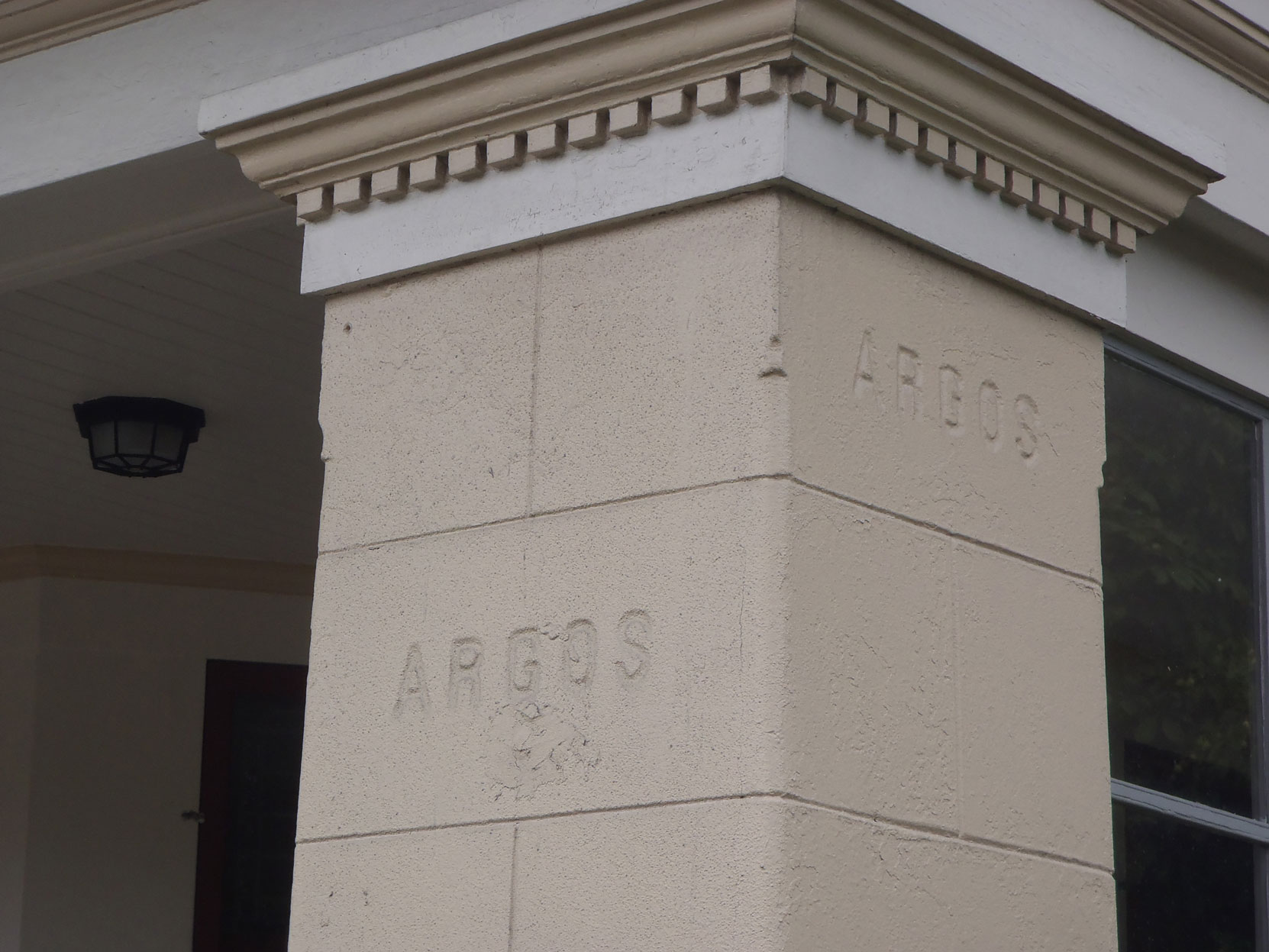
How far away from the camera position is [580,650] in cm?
283

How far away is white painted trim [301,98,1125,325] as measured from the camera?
2.82m

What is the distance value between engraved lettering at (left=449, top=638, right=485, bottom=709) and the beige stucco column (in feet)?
0.03

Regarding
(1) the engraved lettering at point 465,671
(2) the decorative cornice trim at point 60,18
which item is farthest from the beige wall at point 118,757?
(1) the engraved lettering at point 465,671

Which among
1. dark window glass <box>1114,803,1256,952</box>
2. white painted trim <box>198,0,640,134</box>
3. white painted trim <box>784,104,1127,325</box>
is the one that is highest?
white painted trim <box>198,0,640,134</box>

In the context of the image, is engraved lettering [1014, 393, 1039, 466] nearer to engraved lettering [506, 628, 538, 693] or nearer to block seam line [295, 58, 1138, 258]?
block seam line [295, 58, 1138, 258]

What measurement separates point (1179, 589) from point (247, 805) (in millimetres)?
4438

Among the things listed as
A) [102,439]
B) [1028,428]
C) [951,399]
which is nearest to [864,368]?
[951,399]

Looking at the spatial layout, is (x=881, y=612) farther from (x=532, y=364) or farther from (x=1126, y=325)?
(x=1126, y=325)

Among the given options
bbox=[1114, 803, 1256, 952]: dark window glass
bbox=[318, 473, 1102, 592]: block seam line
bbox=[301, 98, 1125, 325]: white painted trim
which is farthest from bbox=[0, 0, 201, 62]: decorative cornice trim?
bbox=[1114, 803, 1256, 952]: dark window glass

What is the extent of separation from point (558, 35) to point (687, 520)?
835 millimetres

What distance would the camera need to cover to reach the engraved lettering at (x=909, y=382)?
9.67ft

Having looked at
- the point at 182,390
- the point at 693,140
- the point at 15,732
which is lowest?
the point at 15,732

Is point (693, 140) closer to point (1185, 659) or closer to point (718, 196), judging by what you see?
point (718, 196)

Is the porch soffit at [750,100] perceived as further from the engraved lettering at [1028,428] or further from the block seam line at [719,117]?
the engraved lettering at [1028,428]
